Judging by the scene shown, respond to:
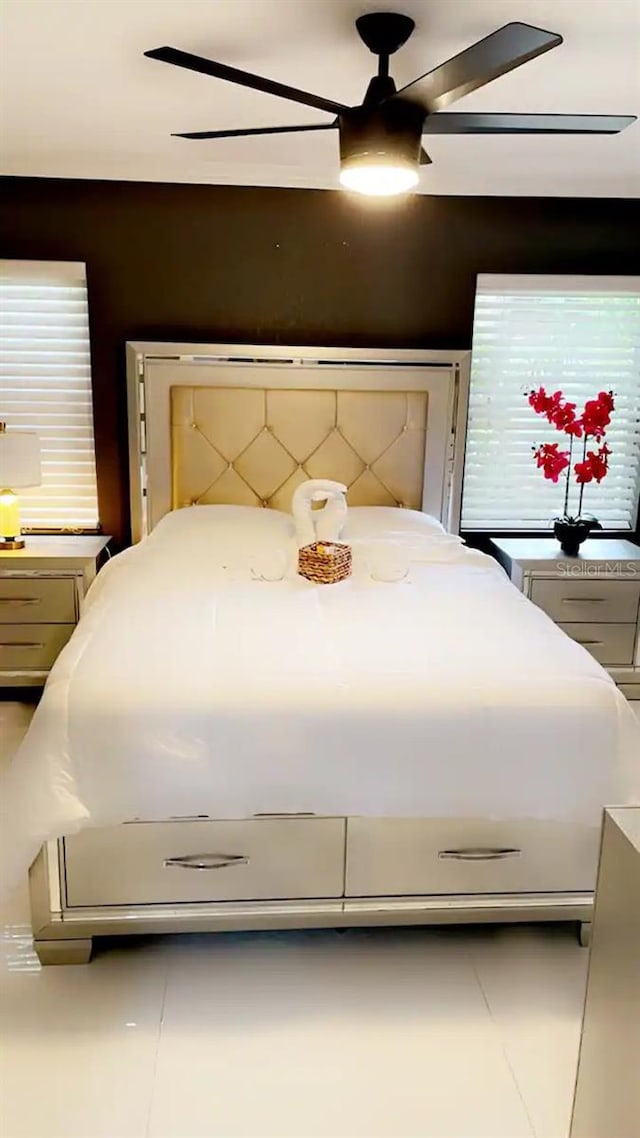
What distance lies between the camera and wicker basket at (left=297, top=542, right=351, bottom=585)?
9.50 feet

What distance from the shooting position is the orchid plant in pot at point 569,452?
3.76m

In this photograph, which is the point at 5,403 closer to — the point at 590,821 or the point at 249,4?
the point at 249,4

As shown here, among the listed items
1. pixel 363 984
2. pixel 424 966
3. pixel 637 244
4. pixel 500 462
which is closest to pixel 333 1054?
pixel 363 984

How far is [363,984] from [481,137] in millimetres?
2821

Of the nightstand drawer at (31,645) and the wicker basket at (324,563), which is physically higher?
the wicker basket at (324,563)

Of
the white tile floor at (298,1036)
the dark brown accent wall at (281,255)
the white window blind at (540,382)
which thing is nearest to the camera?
the white tile floor at (298,1036)

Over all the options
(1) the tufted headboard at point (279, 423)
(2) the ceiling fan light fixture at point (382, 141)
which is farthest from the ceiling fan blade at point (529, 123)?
(1) the tufted headboard at point (279, 423)

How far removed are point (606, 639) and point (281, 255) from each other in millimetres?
2293

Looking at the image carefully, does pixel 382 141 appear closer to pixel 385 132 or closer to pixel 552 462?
pixel 385 132

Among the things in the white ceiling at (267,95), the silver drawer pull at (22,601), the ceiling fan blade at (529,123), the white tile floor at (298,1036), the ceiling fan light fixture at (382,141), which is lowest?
the white tile floor at (298,1036)

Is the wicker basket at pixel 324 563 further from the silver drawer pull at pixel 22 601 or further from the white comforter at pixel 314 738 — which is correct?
the silver drawer pull at pixel 22 601

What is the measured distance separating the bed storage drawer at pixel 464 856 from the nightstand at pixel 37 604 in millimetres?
1937

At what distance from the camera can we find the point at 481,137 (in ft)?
9.93

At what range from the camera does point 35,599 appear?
357 centimetres
